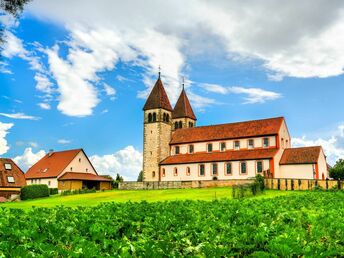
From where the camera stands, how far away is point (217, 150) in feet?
226

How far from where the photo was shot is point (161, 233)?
8633mm

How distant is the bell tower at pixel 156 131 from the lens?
72.3 meters

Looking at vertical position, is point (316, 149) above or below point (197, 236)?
above

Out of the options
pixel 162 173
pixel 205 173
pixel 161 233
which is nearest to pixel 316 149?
pixel 205 173

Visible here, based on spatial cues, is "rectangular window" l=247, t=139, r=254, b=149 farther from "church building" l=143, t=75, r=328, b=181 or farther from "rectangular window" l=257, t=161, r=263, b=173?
"rectangular window" l=257, t=161, r=263, b=173

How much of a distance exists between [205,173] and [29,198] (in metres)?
27.4

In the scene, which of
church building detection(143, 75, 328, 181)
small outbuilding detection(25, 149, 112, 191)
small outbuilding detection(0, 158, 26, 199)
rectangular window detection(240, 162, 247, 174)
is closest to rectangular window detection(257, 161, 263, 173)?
church building detection(143, 75, 328, 181)

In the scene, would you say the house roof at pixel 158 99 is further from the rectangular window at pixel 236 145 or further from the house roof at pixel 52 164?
the rectangular window at pixel 236 145

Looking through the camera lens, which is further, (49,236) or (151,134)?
(151,134)

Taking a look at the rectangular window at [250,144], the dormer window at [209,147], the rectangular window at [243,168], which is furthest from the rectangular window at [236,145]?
the rectangular window at [243,168]

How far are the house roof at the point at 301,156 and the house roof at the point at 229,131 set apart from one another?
388cm

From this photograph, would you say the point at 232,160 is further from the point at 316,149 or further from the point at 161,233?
the point at 161,233

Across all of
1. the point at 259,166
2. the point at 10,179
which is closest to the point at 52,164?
the point at 10,179

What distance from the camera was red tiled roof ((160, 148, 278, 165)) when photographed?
6162 centimetres
